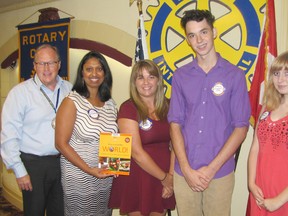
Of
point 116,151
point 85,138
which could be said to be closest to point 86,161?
point 85,138

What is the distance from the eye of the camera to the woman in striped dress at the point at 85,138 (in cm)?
220

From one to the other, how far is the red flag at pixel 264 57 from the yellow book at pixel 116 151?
1.11m

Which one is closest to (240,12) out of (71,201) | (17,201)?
(71,201)

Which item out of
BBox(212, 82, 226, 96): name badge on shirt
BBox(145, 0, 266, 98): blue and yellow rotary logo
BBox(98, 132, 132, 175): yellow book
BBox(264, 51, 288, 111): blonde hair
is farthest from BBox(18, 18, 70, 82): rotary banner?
BBox(264, 51, 288, 111): blonde hair

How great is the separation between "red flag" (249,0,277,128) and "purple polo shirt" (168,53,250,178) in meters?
0.67

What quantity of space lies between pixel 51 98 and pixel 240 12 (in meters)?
1.81

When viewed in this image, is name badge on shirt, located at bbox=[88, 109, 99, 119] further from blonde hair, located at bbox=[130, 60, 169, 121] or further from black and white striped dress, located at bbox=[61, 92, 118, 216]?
blonde hair, located at bbox=[130, 60, 169, 121]

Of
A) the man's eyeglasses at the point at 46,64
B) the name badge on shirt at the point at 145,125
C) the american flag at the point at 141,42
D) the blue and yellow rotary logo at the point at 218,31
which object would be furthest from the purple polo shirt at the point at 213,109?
the american flag at the point at 141,42

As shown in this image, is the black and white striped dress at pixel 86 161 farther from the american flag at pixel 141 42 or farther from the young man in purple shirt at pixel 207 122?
the american flag at pixel 141 42

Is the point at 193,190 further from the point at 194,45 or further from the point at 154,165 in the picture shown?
the point at 194,45

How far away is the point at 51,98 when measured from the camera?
247 cm

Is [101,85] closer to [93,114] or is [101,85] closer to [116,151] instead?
[93,114]

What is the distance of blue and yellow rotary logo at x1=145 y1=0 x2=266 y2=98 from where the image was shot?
2.55m

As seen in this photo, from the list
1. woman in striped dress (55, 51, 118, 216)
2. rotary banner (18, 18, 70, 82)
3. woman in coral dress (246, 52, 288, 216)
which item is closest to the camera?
woman in coral dress (246, 52, 288, 216)
